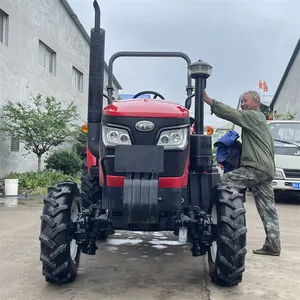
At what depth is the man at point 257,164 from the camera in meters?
4.80

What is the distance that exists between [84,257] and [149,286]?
120cm

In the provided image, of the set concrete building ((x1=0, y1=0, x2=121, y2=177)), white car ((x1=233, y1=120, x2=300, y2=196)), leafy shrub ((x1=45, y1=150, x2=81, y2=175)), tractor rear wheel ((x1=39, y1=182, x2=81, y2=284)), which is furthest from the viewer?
leafy shrub ((x1=45, y1=150, x2=81, y2=175))

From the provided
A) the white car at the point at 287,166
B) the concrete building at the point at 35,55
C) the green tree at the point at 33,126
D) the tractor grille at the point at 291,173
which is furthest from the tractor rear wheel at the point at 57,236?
the concrete building at the point at 35,55

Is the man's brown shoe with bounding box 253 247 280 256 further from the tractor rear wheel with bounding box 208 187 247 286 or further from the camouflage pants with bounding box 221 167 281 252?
the tractor rear wheel with bounding box 208 187 247 286

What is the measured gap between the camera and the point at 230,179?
4.90 meters

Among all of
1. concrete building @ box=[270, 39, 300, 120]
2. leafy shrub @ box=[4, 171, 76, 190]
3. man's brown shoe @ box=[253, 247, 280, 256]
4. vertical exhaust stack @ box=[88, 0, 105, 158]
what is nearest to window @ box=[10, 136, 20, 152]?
leafy shrub @ box=[4, 171, 76, 190]

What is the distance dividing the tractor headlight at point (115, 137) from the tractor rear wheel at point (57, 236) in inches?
22.7

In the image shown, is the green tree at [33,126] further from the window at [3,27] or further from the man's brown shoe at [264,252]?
the man's brown shoe at [264,252]

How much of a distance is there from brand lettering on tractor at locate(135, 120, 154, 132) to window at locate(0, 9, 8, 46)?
11.6 metres

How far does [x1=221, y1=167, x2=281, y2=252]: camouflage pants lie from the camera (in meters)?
4.85

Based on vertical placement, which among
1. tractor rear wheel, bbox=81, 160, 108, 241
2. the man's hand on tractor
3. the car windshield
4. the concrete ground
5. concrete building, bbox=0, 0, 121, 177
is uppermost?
concrete building, bbox=0, 0, 121, 177

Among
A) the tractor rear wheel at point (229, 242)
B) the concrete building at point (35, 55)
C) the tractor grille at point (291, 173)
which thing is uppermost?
the concrete building at point (35, 55)

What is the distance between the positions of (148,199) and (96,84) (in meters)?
1.35

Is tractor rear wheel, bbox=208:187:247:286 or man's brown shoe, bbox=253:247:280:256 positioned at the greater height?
tractor rear wheel, bbox=208:187:247:286
